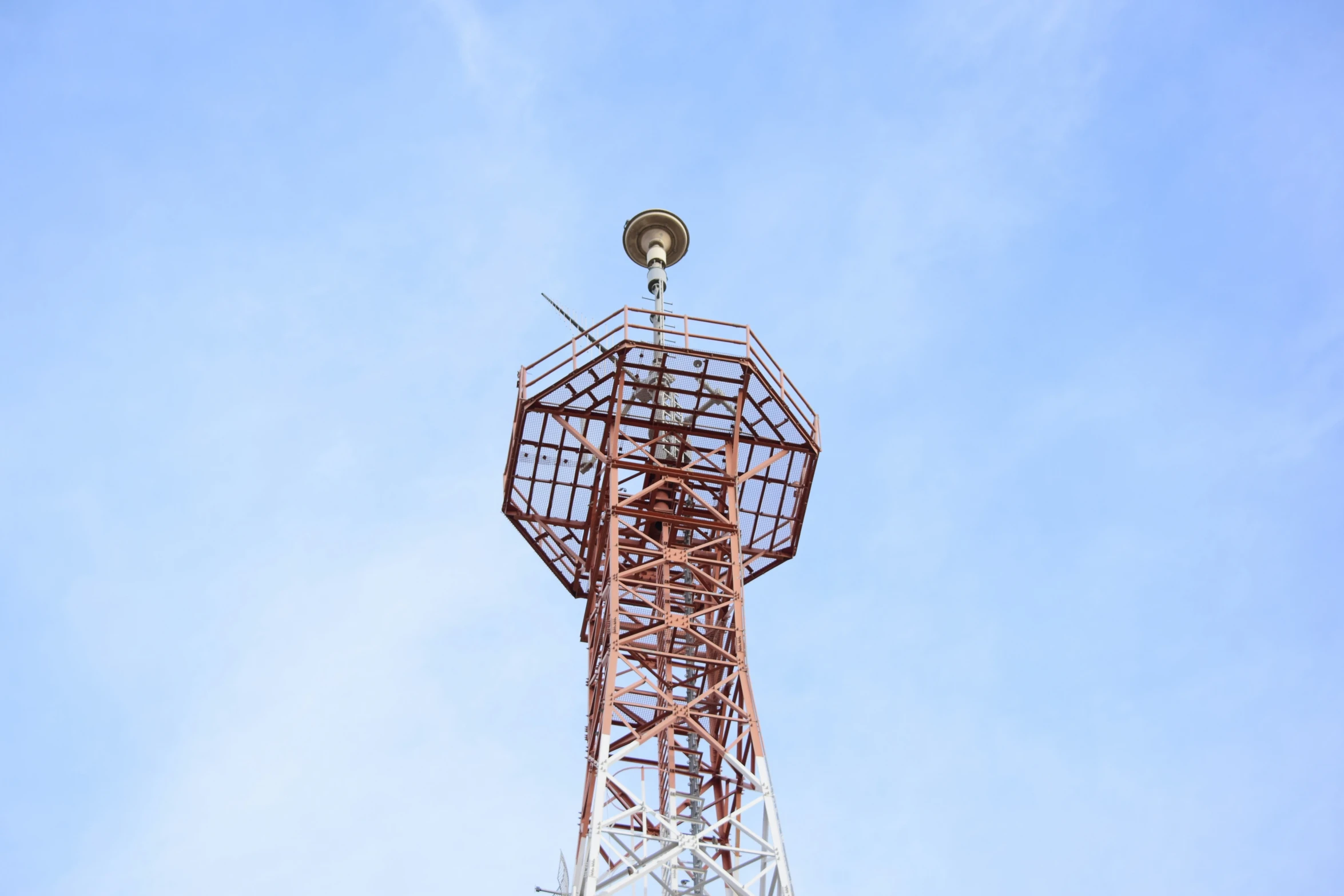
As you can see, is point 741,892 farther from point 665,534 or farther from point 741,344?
Answer: point 741,344

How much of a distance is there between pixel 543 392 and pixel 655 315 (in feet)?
11.6

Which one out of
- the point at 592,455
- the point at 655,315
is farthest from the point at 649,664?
the point at 655,315

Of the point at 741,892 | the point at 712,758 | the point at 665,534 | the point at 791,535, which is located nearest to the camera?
the point at 741,892

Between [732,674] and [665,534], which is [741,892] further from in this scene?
[665,534]

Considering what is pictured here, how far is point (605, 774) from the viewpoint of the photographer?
106ft

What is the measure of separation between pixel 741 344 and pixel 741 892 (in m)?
13.4

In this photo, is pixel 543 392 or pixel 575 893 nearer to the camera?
pixel 575 893

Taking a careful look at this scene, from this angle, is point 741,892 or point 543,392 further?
point 543,392

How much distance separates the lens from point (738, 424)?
38312mm

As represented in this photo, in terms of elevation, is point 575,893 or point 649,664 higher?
point 649,664

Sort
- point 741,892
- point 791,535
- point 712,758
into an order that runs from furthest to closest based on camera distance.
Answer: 1. point 791,535
2. point 712,758
3. point 741,892

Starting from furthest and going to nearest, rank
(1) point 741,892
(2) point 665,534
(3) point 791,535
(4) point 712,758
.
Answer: (3) point 791,535, (2) point 665,534, (4) point 712,758, (1) point 741,892

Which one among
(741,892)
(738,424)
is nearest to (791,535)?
(738,424)

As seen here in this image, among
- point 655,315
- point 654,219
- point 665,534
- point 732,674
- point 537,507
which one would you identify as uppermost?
point 654,219
